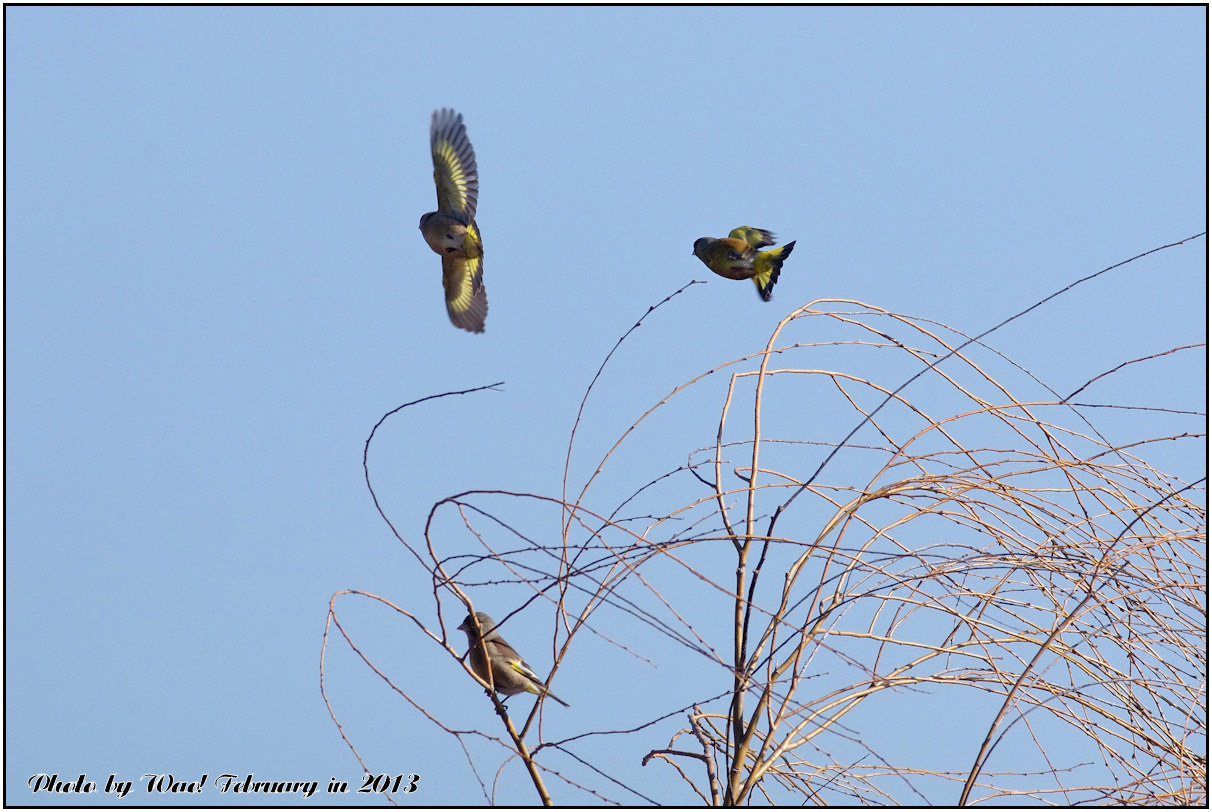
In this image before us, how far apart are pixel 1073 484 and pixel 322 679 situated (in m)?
1.91

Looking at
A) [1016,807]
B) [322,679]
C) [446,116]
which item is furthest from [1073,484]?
[446,116]

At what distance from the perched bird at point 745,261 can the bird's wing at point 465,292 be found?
2344mm

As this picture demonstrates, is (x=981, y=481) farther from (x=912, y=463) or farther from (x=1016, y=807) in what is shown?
(x=1016, y=807)

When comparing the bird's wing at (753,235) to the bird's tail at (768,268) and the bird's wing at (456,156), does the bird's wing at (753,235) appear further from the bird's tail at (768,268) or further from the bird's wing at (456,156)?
the bird's wing at (456,156)

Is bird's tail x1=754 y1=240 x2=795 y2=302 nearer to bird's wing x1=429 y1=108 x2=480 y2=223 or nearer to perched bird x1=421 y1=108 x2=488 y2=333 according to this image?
perched bird x1=421 y1=108 x2=488 y2=333

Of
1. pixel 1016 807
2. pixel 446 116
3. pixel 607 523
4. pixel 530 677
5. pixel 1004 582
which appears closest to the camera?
pixel 607 523

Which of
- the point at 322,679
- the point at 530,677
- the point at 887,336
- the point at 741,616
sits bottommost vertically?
the point at 530,677

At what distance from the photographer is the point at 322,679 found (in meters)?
2.82

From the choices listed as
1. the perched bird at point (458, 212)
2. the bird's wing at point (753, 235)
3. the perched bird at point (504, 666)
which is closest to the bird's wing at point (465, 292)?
the perched bird at point (458, 212)

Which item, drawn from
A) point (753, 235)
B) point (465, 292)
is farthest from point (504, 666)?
point (465, 292)

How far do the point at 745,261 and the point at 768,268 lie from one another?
0.42 feet

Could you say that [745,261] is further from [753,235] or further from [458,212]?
[458,212]

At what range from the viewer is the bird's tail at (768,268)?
618 centimetres

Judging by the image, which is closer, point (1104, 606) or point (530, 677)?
point (1104, 606)
